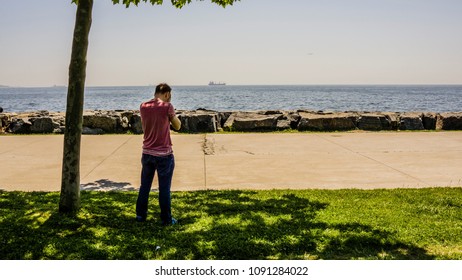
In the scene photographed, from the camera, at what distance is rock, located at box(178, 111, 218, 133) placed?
576 inches

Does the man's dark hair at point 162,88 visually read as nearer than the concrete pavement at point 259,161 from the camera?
Yes

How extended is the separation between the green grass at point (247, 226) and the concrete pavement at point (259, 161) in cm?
76

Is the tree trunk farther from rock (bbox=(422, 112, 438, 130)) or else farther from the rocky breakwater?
rock (bbox=(422, 112, 438, 130))

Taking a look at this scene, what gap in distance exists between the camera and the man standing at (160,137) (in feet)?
16.7

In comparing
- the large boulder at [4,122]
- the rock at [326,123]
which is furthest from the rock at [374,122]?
→ the large boulder at [4,122]

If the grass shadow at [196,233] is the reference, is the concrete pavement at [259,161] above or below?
above

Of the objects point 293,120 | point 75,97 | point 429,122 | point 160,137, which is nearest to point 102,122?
point 293,120

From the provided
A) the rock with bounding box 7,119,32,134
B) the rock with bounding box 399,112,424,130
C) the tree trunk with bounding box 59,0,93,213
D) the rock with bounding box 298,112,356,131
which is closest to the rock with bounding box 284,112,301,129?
the rock with bounding box 298,112,356,131

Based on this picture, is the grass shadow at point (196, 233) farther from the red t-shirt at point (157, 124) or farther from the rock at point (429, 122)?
the rock at point (429, 122)

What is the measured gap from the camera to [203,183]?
25.2 feet

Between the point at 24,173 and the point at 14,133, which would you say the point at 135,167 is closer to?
the point at 24,173

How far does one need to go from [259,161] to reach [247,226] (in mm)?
4350

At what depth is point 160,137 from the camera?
512 centimetres

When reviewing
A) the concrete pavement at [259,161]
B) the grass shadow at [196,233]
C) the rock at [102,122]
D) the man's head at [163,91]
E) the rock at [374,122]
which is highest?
the man's head at [163,91]
